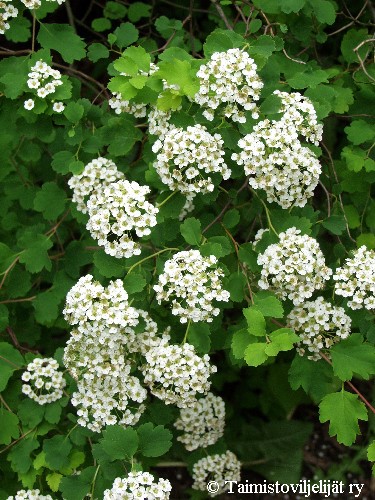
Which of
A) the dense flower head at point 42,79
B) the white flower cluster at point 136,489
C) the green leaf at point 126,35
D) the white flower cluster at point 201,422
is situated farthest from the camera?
the white flower cluster at point 201,422

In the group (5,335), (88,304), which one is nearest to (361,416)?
(88,304)

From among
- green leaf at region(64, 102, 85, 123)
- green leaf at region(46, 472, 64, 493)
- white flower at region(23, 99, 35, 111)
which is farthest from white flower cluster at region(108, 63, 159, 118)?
green leaf at region(46, 472, 64, 493)

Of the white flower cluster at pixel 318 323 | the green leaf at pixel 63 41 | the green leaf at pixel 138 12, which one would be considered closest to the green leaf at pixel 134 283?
the white flower cluster at pixel 318 323

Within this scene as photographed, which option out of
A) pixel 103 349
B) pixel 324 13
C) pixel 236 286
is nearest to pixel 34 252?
pixel 103 349

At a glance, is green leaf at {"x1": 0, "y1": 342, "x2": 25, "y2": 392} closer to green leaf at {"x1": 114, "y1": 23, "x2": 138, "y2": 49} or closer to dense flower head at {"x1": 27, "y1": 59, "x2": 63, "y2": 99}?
dense flower head at {"x1": 27, "y1": 59, "x2": 63, "y2": 99}

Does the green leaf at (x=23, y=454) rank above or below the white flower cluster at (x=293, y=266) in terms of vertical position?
below

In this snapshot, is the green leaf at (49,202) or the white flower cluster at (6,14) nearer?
the white flower cluster at (6,14)

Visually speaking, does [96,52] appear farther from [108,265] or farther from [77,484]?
[77,484]

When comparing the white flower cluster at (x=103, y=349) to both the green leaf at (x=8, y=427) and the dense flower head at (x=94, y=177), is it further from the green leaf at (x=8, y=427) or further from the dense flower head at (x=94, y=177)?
the dense flower head at (x=94, y=177)
